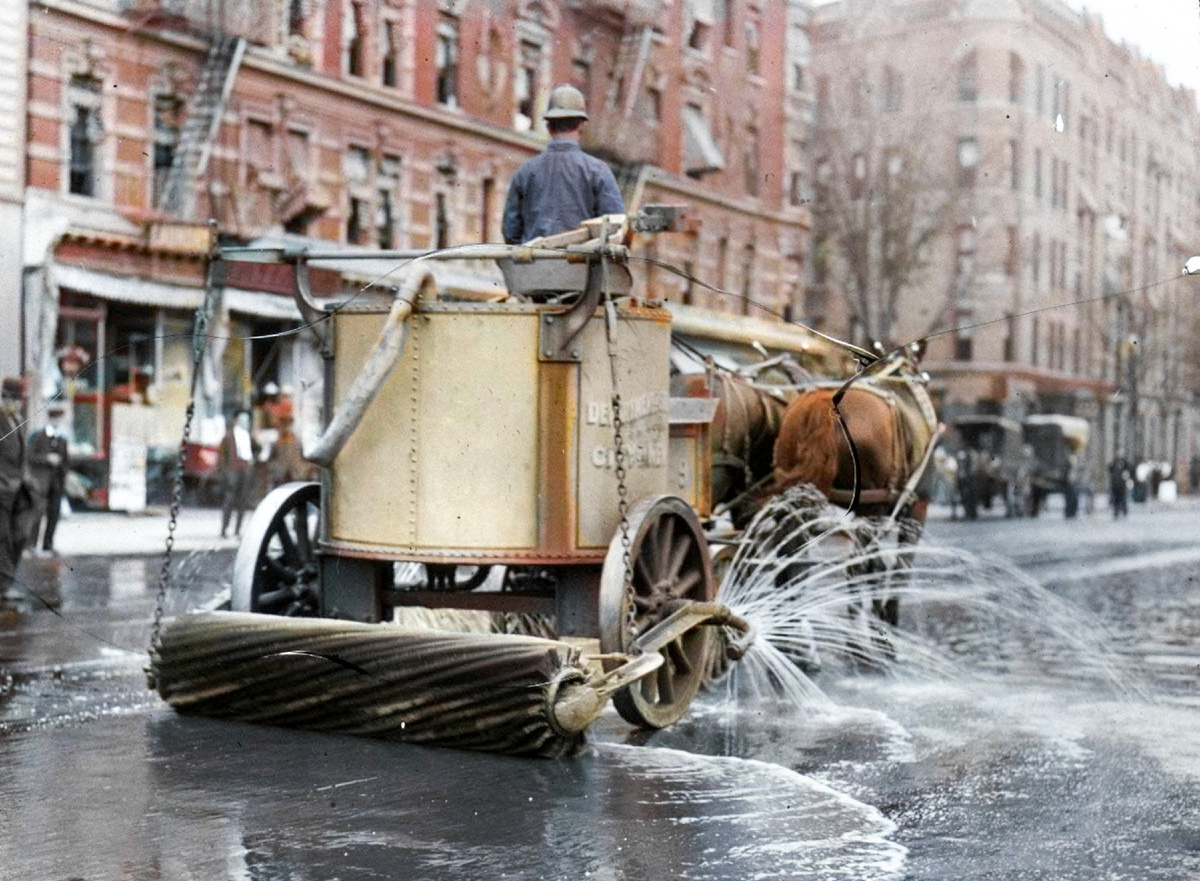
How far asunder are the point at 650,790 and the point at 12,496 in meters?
9.06

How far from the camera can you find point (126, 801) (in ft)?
18.9

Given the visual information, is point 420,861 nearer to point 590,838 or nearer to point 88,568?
point 590,838

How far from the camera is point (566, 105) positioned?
777 centimetres

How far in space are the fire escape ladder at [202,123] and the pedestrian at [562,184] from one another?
18530mm

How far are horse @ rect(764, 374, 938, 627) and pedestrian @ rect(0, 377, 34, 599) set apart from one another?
6768mm

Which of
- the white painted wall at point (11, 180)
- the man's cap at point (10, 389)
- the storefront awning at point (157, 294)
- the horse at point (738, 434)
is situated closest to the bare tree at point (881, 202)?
the storefront awning at point (157, 294)

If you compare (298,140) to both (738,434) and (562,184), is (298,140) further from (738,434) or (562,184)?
(562,184)

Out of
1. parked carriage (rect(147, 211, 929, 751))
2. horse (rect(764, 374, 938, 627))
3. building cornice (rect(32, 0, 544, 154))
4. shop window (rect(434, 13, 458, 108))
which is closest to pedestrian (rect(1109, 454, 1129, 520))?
building cornice (rect(32, 0, 544, 154))

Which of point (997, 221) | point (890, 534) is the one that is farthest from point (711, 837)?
point (997, 221)

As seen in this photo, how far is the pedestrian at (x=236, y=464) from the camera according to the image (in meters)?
22.3

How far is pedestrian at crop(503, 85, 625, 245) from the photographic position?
25.0 ft

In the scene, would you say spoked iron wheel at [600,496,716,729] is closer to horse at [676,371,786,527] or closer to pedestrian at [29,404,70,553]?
horse at [676,371,786,527]

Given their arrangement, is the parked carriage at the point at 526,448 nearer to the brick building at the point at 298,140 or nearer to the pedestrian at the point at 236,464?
the pedestrian at the point at 236,464

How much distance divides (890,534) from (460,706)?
4.63m
